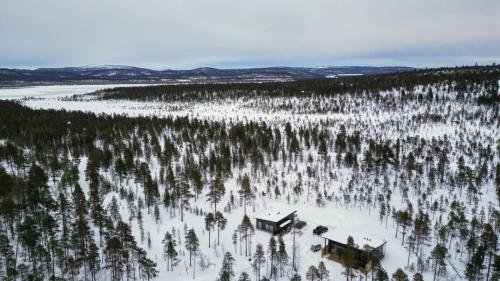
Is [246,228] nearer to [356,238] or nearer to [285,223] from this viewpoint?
[285,223]

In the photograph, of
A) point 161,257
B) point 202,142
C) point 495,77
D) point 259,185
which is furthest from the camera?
point 495,77

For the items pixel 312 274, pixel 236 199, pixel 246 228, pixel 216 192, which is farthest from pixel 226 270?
pixel 236 199

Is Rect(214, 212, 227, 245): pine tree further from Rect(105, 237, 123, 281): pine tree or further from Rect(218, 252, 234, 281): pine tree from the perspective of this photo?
Rect(105, 237, 123, 281): pine tree

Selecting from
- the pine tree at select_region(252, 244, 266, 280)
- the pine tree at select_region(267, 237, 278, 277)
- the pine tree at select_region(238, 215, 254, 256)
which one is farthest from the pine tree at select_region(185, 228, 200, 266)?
the pine tree at select_region(267, 237, 278, 277)

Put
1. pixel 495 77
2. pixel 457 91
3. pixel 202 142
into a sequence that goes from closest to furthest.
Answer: pixel 202 142
pixel 457 91
pixel 495 77

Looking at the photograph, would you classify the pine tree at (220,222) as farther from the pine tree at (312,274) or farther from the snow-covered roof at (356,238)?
the pine tree at (312,274)

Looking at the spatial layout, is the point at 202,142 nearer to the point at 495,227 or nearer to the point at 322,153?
the point at 322,153

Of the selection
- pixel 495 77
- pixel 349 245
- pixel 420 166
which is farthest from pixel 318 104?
pixel 349 245
